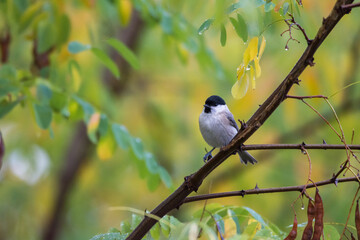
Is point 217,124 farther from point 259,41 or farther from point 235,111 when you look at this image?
point 259,41

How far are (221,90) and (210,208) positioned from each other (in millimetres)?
3943

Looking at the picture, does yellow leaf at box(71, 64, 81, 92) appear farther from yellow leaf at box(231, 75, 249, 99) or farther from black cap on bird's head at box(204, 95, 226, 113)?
yellow leaf at box(231, 75, 249, 99)

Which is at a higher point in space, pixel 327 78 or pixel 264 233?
pixel 327 78

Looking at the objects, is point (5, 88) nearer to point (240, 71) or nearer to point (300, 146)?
point (240, 71)

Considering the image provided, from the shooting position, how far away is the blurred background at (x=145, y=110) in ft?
13.1

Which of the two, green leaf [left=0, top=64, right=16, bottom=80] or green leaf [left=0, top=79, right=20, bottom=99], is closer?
green leaf [left=0, top=79, right=20, bottom=99]

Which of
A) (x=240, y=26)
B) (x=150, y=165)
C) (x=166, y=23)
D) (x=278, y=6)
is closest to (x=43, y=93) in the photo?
(x=150, y=165)

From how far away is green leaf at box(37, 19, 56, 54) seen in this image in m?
3.80

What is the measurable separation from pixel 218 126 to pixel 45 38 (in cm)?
147

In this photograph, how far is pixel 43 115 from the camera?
3184mm

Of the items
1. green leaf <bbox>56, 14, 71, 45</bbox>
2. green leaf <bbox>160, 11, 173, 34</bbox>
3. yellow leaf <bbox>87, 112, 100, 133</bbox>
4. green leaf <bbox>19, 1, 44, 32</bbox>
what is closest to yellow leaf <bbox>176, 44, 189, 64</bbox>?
green leaf <bbox>160, 11, 173, 34</bbox>

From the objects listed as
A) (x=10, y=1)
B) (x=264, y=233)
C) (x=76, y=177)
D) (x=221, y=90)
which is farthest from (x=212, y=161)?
(x=76, y=177)

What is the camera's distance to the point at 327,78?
5.15 m

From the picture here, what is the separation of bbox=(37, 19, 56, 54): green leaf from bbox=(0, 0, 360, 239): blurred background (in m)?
0.01
